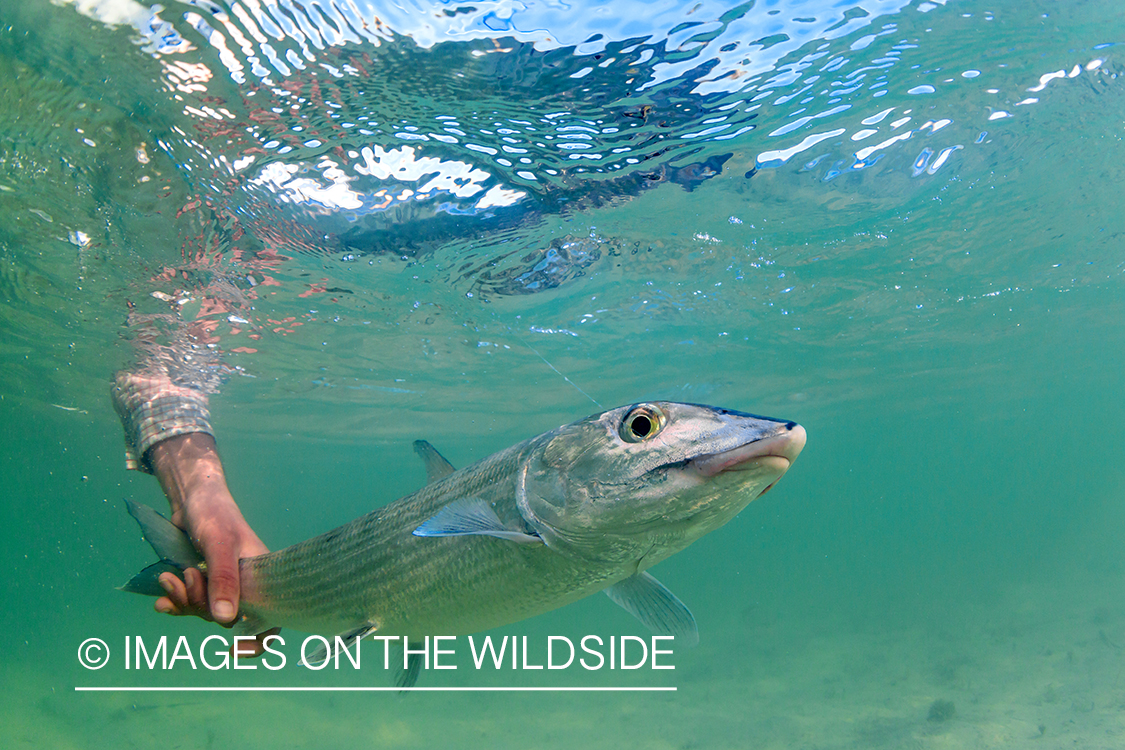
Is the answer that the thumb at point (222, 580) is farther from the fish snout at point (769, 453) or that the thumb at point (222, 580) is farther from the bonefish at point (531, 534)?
the fish snout at point (769, 453)

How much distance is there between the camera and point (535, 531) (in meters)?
2.86

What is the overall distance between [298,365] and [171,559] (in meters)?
16.4

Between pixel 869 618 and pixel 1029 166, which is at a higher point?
pixel 1029 166

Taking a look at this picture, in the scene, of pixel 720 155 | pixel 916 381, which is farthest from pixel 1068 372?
pixel 720 155

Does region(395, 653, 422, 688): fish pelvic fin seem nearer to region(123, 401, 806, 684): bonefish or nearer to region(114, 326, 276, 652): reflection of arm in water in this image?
region(123, 401, 806, 684): bonefish

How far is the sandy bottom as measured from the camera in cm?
1574

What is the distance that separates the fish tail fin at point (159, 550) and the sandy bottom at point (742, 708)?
16.0 meters

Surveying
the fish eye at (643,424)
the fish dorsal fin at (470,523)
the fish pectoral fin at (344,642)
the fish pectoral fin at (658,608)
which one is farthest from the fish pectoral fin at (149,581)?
the fish eye at (643,424)

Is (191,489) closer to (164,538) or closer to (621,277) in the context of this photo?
(164,538)

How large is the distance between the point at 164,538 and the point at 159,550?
84 millimetres

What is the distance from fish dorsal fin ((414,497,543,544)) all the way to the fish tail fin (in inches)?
85.2

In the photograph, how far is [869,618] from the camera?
34.6 metres

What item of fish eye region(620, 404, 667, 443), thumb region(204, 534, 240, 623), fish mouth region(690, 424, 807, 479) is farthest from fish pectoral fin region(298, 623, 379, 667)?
fish mouth region(690, 424, 807, 479)

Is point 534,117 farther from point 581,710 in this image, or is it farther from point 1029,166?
point 581,710
